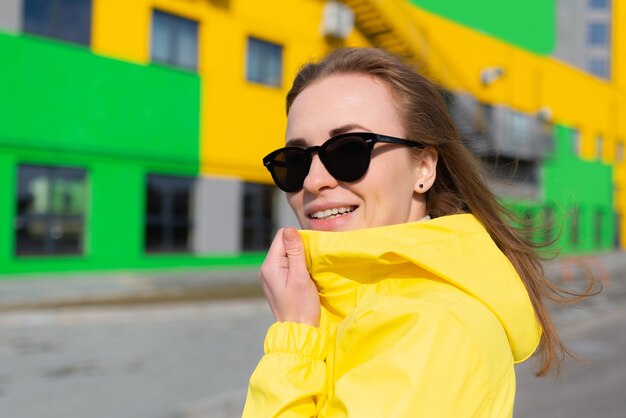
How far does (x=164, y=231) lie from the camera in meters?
14.0

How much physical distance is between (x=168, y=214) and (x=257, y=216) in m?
2.79

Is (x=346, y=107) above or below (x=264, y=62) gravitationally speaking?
below

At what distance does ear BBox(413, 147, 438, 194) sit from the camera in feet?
4.88

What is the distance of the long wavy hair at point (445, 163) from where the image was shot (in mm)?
1404

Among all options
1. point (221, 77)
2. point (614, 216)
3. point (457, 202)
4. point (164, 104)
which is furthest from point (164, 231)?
point (614, 216)

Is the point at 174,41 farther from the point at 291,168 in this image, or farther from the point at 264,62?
the point at 291,168

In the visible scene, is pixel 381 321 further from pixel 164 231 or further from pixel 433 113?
pixel 164 231

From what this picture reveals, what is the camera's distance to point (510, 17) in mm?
23953

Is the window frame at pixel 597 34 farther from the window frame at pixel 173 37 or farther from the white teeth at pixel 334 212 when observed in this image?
the white teeth at pixel 334 212

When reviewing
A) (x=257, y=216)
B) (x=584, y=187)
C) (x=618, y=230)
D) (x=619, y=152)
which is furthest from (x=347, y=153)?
(x=619, y=152)

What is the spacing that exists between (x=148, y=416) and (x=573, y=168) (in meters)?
27.2

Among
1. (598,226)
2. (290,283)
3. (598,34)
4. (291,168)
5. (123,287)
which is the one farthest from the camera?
(598,34)

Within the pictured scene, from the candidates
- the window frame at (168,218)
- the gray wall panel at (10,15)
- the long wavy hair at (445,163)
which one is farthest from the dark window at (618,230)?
the long wavy hair at (445,163)

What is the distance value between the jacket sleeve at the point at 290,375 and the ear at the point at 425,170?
0.52m
